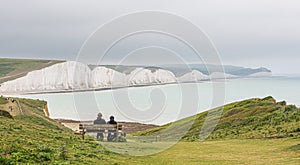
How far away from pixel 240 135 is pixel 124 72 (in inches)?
755

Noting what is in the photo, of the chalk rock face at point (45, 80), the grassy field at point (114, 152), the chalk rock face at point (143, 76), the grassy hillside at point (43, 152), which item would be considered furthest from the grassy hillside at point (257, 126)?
the chalk rock face at point (45, 80)

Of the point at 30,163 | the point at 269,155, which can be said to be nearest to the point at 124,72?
the point at 30,163

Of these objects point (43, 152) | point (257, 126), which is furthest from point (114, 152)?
point (257, 126)

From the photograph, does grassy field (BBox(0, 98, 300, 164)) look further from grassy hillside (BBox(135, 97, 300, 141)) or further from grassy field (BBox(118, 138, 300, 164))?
grassy hillside (BBox(135, 97, 300, 141))

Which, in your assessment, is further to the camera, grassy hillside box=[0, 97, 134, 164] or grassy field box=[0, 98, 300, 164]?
grassy field box=[0, 98, 300, 164]

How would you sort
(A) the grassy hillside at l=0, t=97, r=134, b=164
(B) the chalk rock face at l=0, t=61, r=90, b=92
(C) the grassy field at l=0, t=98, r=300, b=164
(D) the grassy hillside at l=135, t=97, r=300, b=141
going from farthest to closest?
1. (B) the chalk rock face at l=0, t=61, r=90, b=92
2. (D) the grassy hillside at l=135, t=97, r=300, b=141
3. (C) the grassy field at l=0, t=98, r=300, b=164
4. (A) the grassy hillside at l=0, t=97, r=134, b=164

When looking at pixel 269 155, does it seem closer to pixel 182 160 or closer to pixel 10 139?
pixel 182 160

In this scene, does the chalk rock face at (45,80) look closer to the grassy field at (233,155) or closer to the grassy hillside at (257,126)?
the grassy hillside at (257,126)

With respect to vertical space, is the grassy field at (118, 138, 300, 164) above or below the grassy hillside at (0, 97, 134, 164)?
below

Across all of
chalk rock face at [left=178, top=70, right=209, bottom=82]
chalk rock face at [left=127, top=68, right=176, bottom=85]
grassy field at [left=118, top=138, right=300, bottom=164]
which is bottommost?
grassy field at [left=118, top=138, right=300, bottom=164]

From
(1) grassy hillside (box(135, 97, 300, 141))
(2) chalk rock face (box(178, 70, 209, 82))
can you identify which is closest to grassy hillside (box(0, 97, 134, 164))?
(2) chalk rock face (box(178, 70, 209, 82))

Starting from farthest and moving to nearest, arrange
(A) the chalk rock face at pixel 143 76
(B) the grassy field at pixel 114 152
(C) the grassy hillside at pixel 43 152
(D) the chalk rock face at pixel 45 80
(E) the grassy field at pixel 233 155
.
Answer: (D) the chalk rock face at pixel 45 80, (A) the chalk rock face at pixel 143 76, (E) the grassy field at pixel 233 155, (B) the grassy field at pixel 114 152, (C) the grassy hillside at pixel 43 152

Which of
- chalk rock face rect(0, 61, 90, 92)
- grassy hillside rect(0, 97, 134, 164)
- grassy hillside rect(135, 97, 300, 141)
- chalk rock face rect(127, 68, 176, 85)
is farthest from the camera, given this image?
chalk rock face rect(0, 61, 90, 92)

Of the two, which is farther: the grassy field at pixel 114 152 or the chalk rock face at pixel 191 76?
the chalk rock face at pixel 191 76
